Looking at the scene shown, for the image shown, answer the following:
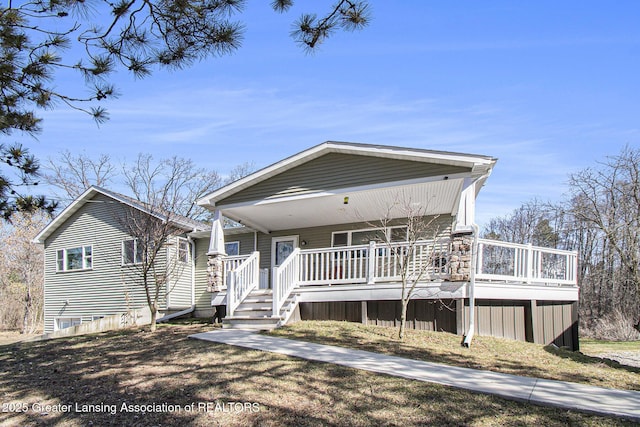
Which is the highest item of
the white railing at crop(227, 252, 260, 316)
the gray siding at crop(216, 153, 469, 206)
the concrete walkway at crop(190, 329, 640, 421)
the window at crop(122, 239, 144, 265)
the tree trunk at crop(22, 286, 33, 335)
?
the gray siding at crop(216, 153, 469, 206)

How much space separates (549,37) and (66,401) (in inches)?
444

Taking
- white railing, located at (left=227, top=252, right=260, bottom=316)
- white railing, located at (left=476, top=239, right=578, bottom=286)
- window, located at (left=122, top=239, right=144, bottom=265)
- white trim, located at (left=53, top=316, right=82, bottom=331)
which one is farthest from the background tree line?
white trim, located at (left=53, top=316, right=82, bottom=331)

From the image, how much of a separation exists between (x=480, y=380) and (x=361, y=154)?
5.98m

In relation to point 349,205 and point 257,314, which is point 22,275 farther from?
point 349,205

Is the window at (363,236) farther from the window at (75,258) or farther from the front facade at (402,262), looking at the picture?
the window at (75,258)

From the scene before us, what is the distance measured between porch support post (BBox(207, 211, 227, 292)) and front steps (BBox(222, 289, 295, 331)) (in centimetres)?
106

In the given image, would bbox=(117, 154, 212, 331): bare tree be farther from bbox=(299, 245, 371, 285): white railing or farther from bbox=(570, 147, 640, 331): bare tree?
bbox=(570, 147, 640, 331): bare tree

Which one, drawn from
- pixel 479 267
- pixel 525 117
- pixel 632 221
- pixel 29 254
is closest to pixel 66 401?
pixel 479 267

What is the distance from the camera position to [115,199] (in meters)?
17.6

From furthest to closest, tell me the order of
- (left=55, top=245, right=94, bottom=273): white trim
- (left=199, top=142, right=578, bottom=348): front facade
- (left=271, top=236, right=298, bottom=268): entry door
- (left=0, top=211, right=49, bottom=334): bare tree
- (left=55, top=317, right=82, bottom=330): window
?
(left=0, top=211, right=49, bottom=334): bare tree, (left=55, top=317, right=82, bottom=330): window, (left=55, top=245, right=94, bottom=273): white trim, (left=271, top=236, right=298, bottom=268): entry door, (left=199, top=142, right=578, bottom=348): front facade

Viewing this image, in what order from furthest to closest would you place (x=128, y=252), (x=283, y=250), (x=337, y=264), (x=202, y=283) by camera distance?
(x=128, y=252)
(x=202, y=283)
(x=283, y=250)
(x=337, y=264)

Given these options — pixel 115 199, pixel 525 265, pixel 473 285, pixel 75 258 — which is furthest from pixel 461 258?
pixel 75 258

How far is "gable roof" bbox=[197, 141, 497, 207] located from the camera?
9586 millimetres

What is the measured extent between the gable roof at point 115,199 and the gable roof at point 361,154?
102 inches
